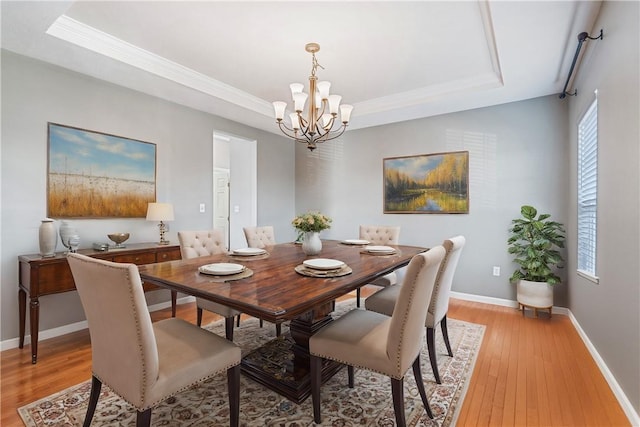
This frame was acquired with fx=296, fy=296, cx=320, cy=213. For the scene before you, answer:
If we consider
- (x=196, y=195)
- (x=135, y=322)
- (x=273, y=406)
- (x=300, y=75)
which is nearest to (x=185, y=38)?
(x=300, y=75)

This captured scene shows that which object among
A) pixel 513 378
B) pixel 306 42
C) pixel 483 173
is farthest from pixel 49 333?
pixel 483 173

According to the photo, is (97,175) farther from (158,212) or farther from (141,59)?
(141,59)

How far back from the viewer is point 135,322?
117 cm

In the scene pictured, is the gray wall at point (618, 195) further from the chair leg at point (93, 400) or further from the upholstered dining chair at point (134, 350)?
the chair leg at point (93, 400)

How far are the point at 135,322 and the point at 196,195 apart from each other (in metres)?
2.92

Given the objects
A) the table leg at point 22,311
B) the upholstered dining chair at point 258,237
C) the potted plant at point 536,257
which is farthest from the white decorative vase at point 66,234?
the potted plant at point 536,257

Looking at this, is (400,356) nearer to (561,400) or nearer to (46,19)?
(561,400)

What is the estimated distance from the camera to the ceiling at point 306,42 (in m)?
2.14

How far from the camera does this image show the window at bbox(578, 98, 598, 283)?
93.6 inches

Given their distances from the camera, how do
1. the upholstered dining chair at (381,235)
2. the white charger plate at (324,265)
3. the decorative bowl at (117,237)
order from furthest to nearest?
the upholstered dining chair at (381,235) → the decorative bowl at (117,237) → the white charger plate at (324,265)

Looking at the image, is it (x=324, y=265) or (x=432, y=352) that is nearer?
(x=324, y=265)

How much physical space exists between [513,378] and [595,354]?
802 mm

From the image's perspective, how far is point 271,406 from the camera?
174cm

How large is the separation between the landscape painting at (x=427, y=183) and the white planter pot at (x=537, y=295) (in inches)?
44.7
